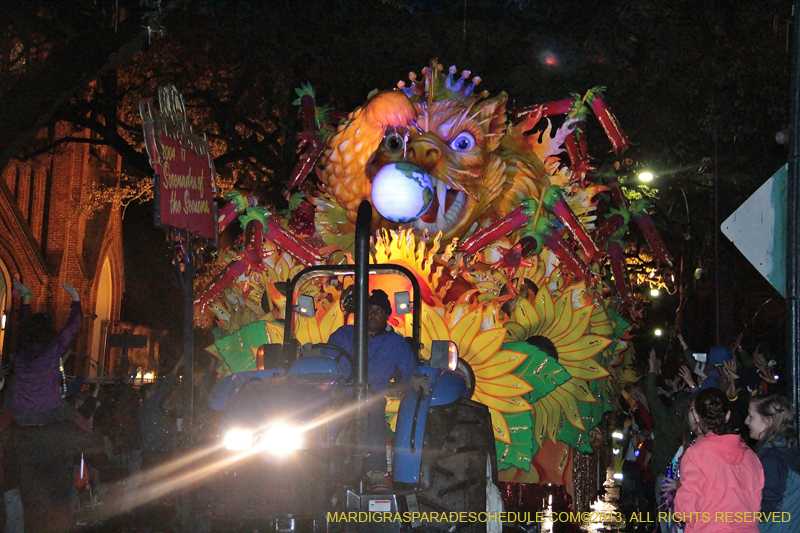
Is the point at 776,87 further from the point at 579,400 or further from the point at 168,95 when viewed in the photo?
the point at 168,95

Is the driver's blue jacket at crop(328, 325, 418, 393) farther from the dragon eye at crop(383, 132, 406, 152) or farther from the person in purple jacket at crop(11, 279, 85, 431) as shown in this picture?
the dragon eye at crop(383, 132, 406, 152)

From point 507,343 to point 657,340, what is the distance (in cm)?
2555

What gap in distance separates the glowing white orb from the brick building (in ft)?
49.7

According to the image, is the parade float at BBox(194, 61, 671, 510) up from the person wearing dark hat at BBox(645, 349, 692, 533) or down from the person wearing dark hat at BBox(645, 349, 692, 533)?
up

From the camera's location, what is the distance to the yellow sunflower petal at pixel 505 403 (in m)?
9.23

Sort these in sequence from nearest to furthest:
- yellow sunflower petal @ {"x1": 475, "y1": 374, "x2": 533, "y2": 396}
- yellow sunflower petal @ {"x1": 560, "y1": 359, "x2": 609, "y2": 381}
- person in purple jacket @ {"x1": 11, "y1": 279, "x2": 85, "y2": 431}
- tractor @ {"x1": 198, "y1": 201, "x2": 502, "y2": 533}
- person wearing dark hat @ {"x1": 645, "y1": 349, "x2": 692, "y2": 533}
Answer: tractor @ {"x1": 198, "y1": 201, "x2": 502, "y2": 533}, person in purple jacket @ {"x1": 11, "y1": 279, "x2": 85, "y2": 431}, person wearing dark hat @ {"x1": 645, "y1": 349, "x2": 692, "y2": 533}, yellow sunflower petal @ {"x1": 475, "y1": 374, "x2": 533, "y2": 396}, yellow sunflower petal @ {"x1": 560, "y1": 359, "x2": 609, "y2": 381}

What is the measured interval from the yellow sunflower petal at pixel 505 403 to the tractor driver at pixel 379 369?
2.45 m

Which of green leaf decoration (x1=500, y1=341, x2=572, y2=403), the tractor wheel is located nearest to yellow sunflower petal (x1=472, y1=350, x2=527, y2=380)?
green leaf decoration (x1=500, y1=341, x2=572, y2=403)

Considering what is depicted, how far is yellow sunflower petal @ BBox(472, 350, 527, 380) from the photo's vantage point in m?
9.20

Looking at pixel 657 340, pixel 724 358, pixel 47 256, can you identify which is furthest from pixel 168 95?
pixel 657 340

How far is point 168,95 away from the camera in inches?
372

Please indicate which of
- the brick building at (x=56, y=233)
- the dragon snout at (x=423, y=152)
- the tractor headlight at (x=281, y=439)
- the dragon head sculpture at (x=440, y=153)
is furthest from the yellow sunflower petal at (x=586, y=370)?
the brick building at (x=56, y=233)

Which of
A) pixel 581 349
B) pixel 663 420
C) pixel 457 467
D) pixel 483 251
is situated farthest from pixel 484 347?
pixel 457 467

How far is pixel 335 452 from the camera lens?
18.3 feet
